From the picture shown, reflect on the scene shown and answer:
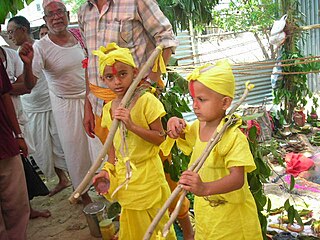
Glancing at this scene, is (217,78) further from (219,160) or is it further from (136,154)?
(136,154)

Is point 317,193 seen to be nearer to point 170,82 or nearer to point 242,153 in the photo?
point 170,82

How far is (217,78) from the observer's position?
1434 mm

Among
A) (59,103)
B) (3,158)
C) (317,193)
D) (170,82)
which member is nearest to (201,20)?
(170,82)

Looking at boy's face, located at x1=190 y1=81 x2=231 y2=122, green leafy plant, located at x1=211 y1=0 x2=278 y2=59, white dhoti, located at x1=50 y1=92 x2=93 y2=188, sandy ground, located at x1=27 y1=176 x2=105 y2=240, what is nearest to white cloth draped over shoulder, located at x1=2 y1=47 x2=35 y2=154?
white dhoti, located at x1=50 y1=92 x2=93 y2=188

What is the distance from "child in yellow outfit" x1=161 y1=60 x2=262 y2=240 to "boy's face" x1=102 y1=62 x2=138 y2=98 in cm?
34

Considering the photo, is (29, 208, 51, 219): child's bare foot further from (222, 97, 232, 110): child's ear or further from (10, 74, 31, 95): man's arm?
(222, 97, 232, 110): child's ear

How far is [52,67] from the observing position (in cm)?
305

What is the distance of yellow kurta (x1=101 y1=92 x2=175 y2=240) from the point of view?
6.25ft

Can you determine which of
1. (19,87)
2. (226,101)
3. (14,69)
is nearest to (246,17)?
(14,69)

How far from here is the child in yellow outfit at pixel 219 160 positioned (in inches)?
55.1

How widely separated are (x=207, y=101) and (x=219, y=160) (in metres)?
0.25

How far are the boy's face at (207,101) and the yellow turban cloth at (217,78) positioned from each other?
19mm

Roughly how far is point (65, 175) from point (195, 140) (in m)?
2.72

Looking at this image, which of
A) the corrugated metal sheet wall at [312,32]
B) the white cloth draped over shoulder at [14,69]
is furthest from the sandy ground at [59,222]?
the corrugated metal sheet wall at [312,32]
